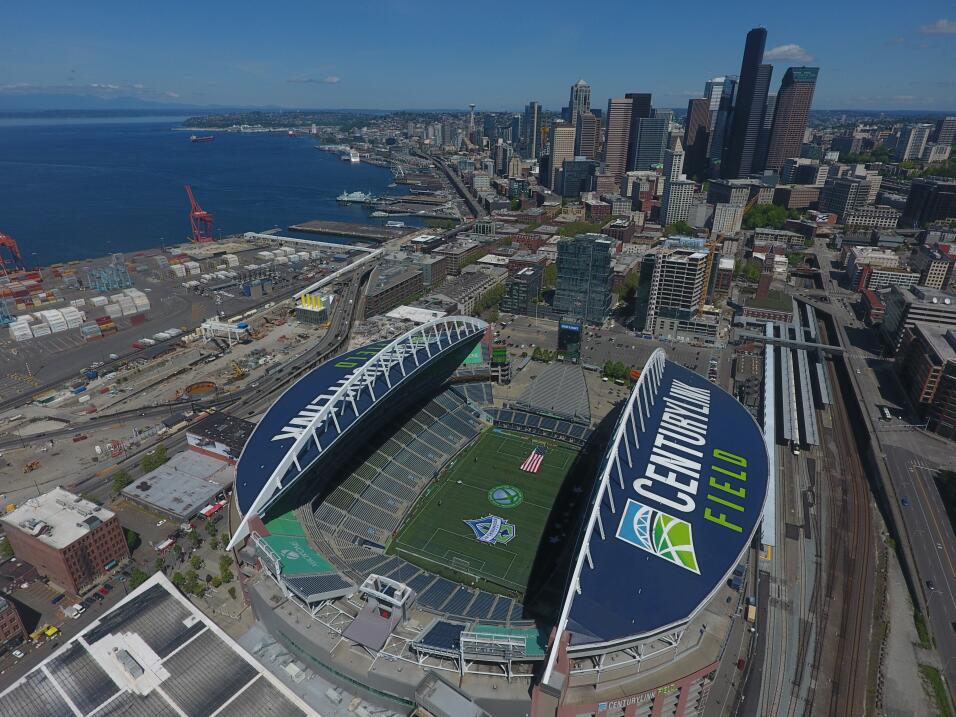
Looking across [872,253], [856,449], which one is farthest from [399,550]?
[872,253]

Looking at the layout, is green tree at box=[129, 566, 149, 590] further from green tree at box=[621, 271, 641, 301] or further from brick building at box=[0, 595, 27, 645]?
green tree at box=[621, 271, 641, 301]

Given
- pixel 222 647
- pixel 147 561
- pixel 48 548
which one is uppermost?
pixel 222 647

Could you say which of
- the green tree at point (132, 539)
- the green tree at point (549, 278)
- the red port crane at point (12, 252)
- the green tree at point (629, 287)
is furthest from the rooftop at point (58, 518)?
the red port crane at point (12, 252)

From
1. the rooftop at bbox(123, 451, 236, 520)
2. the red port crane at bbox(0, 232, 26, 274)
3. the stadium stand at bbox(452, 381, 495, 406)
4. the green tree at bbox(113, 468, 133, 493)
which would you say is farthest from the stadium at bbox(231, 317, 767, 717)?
the red port crane at bbox(0, 232, 26, 274)

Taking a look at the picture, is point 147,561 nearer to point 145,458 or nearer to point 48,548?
point 48,548

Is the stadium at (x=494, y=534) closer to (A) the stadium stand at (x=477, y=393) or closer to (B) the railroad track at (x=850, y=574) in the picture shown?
(A) the stadium stand at (x=477, y=393)
